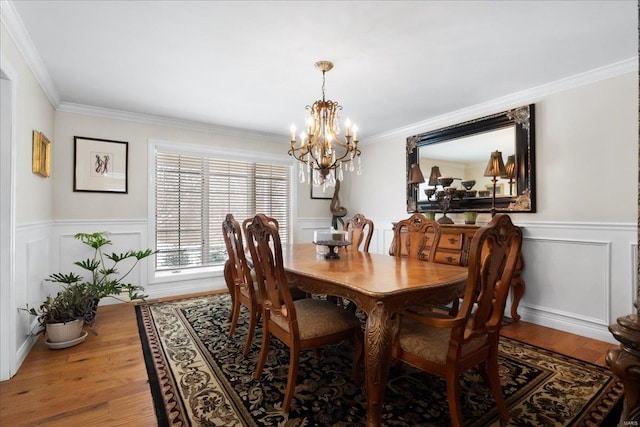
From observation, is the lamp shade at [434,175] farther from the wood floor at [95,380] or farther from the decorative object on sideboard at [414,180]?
the wood floor at [95,380]

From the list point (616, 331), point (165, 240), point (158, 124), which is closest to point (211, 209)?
point (165, 240)

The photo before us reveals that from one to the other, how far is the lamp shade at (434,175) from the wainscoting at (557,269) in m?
1.11

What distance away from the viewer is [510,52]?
237 centimetres

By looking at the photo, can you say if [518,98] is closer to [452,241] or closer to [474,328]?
[452,241]

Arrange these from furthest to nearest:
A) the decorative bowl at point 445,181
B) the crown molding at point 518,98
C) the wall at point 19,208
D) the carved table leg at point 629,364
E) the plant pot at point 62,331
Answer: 1. the decorative bowl at point 445,181
2. the crown molding at point 518,98
3. the plant pot at point 62,331
4. the wall at point 19,208
5. the carved table leg at point 629,364

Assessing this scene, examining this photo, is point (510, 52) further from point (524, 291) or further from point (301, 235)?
point (301, 235)

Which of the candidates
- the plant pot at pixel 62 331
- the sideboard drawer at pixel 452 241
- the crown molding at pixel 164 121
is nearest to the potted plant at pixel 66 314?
the plant pot at pixel 62 331

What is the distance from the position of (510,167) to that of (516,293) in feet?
4.34

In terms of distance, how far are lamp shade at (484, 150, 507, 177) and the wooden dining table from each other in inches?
65.7

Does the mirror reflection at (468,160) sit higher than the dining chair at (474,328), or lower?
higher

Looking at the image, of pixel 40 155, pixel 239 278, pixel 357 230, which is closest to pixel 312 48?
pixel 357 230

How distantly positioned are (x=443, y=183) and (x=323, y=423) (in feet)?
10.1

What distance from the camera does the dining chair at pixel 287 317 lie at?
66.1 inches

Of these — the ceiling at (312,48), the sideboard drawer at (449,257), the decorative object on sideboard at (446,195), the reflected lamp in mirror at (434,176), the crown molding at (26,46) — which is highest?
the ceiling at (312,48)
